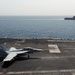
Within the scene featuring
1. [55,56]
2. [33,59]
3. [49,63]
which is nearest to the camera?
[49,63]

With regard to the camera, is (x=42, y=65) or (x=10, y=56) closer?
(x=42, y=65)

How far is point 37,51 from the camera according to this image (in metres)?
40.0

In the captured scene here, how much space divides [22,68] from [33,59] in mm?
6079

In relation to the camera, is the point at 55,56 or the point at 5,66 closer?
the point at 5,66

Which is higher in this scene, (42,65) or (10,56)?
(10,56)

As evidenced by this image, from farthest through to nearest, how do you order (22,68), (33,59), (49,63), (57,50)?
(57,50)
(33,59)
(49,63)
(22,68)

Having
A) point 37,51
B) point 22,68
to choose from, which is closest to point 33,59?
point 37,51

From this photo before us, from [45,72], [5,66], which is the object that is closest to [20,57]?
[5,66]

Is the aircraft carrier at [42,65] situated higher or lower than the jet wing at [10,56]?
lower

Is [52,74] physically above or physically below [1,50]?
below

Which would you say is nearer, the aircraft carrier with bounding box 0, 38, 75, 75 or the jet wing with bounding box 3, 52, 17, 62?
the aircraft carrier with bounding box 0, 38, 75, 75

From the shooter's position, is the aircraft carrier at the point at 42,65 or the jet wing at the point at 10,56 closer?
the aircraft carrier at the point at 42,65

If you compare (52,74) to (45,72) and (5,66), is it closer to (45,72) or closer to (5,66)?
(45,72)

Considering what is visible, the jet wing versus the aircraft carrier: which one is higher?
the jet wing
